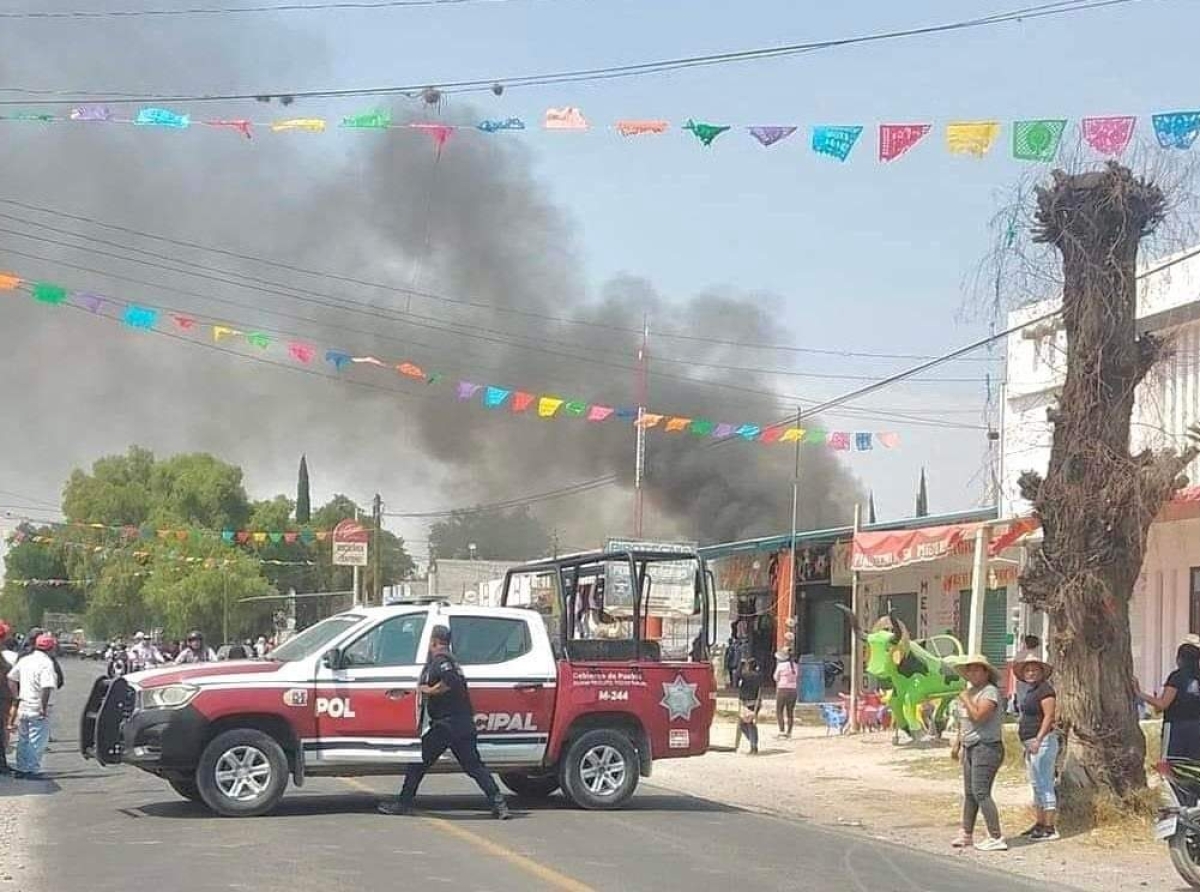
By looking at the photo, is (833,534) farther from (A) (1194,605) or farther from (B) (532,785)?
(B) (532,785)

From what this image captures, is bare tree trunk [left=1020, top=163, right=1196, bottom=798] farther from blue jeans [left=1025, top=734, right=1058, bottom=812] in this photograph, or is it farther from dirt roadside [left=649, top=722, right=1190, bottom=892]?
dirt roadside [left=649, top=722, right=1190, bottom=892]

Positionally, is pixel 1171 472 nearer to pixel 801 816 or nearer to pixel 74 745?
pixel 801 816

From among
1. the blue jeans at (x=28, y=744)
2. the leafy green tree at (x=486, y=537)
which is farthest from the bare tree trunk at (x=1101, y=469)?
the leafy green tree at (x=486, y=537)

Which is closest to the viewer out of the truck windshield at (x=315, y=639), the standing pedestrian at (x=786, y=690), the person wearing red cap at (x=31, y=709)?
the truck windshield at (x=315, y=639)

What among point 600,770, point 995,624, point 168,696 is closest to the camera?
point 168,696

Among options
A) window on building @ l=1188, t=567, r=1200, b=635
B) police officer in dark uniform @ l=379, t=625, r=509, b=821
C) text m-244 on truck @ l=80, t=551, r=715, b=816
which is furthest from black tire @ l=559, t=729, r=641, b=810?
window on building @ l=1188, t=567, r=1200, b=635

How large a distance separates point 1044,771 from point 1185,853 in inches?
102

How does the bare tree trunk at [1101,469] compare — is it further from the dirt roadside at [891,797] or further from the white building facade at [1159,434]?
the white building facade at [1159,434]

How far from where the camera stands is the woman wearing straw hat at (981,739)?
1259 cm

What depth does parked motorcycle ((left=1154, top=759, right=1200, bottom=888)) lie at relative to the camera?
10.6 meters

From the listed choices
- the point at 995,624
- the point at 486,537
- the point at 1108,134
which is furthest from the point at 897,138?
the point at 486,537

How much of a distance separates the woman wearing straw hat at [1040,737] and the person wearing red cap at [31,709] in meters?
10.2

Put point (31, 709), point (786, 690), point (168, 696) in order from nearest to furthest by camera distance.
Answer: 1. point (168, 696)
2. point (31, 709)
3. point (786, 690)

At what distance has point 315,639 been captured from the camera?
1393 cm
